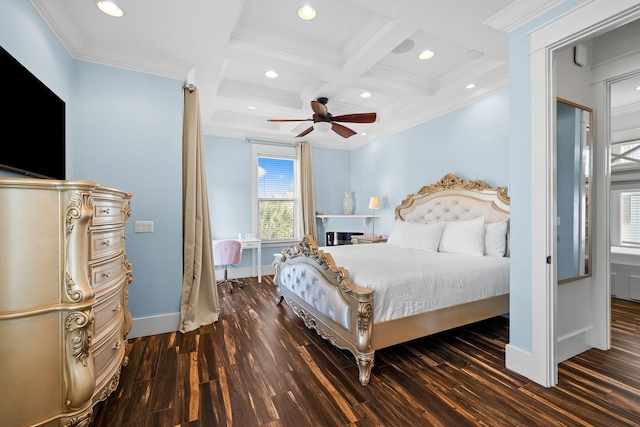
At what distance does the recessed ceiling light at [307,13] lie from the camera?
2411 millimetres

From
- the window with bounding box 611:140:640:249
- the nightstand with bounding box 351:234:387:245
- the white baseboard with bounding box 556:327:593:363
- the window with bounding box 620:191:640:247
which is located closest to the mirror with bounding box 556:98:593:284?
the white baseboard with bounding box 556:327:593:363

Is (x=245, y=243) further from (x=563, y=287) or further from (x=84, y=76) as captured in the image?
(x=563, y=287)

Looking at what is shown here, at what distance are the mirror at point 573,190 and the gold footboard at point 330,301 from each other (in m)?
1.56

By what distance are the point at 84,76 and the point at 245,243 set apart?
303 centimetres

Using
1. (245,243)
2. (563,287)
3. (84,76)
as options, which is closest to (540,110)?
(563,287)

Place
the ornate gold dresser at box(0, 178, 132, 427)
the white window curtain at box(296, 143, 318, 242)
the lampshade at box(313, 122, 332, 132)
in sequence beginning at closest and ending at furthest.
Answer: the ornate gold dresser at box(0, 178, 132, 427) < the lampshade at box(313, 122, 332, 132) < the white window curtain at box(296, 143, 318, 242)

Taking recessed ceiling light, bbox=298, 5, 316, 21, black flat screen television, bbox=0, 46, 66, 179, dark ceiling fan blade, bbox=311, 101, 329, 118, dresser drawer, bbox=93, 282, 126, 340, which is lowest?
dresser drawer, bbox=93, 282, 126, 340

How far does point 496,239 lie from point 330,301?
2083mm

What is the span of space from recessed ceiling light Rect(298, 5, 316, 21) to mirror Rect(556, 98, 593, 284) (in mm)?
2065

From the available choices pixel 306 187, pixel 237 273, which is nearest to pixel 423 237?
pixel 306 187

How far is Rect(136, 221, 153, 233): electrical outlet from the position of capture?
2.81m

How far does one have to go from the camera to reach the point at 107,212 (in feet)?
5.67

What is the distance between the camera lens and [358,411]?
1.74 meters

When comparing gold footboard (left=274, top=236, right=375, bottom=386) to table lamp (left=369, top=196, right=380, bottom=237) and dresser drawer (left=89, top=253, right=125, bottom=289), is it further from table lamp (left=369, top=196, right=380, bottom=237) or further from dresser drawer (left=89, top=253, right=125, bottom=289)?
table lamp (left=369, top=196, right=380, bottom=237)
